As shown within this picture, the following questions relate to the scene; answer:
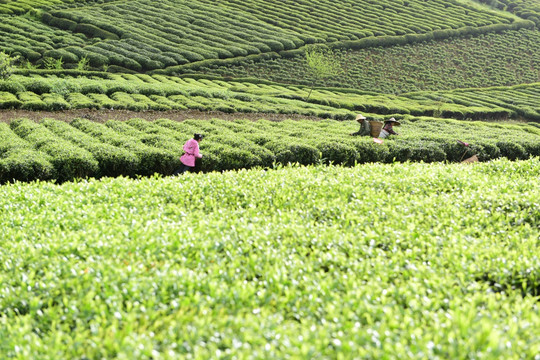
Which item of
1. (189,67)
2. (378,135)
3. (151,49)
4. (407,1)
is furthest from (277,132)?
(407,1)

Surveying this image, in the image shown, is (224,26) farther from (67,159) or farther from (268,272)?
(268,272)

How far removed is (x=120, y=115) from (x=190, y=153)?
1286 cm

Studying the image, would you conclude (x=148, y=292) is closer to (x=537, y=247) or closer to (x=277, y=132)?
(x=537, y=247)

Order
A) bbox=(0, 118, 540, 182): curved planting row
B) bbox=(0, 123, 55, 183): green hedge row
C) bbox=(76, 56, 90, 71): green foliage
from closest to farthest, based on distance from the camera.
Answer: bbox=(0, 123, 55, 183): green hedge row, bbox=(0, 118, 540, 182): curved planting row, bbox=(76, 56, 90, 71): green foliage

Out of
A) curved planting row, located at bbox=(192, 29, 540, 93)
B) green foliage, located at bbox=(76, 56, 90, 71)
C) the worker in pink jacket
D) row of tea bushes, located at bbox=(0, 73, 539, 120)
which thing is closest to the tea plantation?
the worker in pink jacket

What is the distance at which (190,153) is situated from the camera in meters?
15.3

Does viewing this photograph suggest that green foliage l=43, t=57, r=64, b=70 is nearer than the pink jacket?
No

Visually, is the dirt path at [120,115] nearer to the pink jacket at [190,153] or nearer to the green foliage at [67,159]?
the green foliage at [67,159]

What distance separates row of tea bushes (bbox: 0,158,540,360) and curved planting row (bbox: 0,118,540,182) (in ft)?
14.1

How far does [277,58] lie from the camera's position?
189ft

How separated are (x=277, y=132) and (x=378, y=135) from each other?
15.0ft

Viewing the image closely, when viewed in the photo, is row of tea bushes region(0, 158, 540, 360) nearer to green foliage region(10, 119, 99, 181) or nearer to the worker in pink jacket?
green foliage region(10, 119, 99, 181)

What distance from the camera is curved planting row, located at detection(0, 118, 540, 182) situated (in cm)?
1475

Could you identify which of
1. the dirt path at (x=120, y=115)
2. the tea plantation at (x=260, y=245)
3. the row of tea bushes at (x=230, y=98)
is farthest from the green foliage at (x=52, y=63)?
the dirt path at (x=120, y=115)
